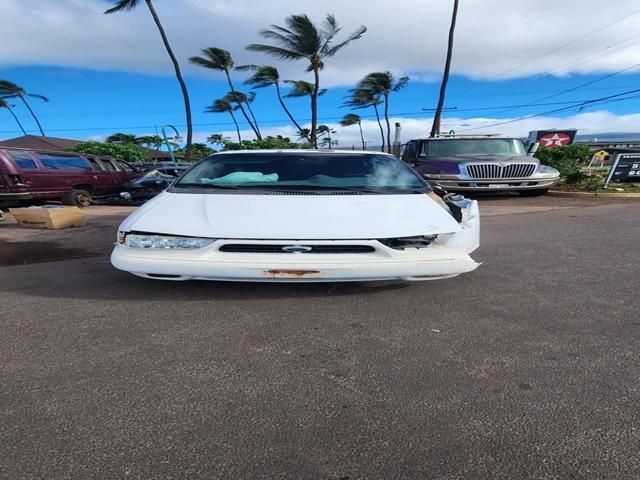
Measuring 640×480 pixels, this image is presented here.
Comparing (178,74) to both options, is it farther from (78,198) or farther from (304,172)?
(304,172)

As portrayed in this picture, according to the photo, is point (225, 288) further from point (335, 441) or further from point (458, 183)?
point (458, 183)

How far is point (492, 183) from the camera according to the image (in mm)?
10984

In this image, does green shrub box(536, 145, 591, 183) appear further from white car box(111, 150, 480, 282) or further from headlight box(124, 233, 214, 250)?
headlight box(124, 233, 214, 250)

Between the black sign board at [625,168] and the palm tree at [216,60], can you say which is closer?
the black sign board at [625,168]

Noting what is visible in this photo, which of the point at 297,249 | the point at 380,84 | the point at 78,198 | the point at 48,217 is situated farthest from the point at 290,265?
the point at 380,84

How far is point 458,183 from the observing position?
1115 cm

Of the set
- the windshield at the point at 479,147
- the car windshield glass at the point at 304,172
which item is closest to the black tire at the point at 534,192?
the windshield at the point at 479,147

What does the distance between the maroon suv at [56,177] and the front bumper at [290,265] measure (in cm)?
815

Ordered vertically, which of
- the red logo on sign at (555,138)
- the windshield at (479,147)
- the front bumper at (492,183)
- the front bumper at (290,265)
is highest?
the front bumper at (290,265)

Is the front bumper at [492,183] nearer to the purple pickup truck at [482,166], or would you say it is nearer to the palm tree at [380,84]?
the purple pickup truck at [482,166]

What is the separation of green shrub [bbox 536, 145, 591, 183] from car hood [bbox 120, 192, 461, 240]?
11856 mm

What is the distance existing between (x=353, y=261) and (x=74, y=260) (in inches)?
147

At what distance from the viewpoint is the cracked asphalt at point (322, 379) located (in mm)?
1744

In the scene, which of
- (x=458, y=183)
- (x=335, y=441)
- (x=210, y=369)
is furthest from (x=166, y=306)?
(x=458, y=183)
